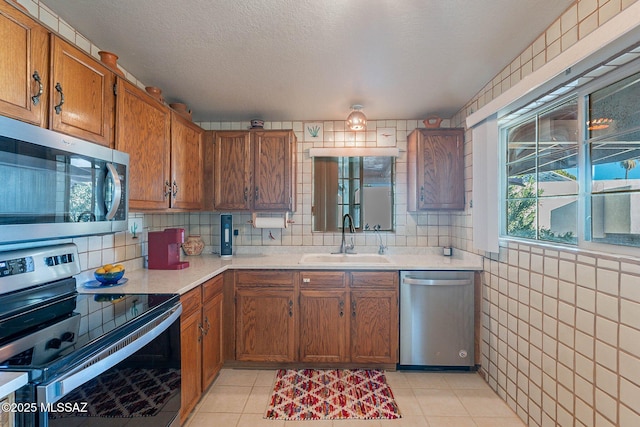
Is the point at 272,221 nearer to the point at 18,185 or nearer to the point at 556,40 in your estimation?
the point at 18,185

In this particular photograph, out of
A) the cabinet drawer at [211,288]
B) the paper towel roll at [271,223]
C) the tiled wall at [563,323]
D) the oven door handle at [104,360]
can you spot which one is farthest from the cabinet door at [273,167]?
the tiled wall at [563,323]

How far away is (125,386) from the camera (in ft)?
3.88

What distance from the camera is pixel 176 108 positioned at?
246 centimetres

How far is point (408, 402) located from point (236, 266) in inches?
64.9

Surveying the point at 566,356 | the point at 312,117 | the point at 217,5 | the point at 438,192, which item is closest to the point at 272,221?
the point at 312,117

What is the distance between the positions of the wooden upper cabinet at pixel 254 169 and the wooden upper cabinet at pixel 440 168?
1.25m

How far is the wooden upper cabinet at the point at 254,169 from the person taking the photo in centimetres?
277

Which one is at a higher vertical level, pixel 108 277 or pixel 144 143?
pixel 144 143

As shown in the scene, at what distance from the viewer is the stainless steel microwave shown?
101 centimetres

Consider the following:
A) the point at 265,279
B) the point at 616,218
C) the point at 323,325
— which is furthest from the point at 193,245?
the point at 616,218

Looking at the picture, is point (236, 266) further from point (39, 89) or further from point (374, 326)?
point (39, 89)

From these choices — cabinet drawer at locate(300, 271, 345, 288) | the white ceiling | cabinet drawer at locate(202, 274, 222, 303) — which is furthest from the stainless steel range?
the white ceiling

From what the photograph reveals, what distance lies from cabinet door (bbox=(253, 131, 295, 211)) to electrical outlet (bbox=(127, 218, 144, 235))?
0.96 meters

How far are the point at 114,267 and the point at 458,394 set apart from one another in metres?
2.53
